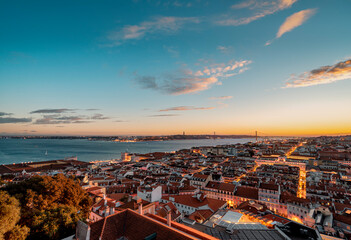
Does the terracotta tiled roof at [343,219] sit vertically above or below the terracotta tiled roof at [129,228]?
below

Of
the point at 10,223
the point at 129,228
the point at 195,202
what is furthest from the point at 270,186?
the point at 10,223

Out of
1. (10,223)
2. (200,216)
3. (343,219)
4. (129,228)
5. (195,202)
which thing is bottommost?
(343,219)

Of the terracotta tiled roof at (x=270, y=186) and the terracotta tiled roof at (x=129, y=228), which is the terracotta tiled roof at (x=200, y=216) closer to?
the terracotta tiled roof at (x=129, y=228)

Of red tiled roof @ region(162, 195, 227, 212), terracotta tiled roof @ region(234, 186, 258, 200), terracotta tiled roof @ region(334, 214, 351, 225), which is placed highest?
red tiled roof @ region(162, 195, 227, 212)

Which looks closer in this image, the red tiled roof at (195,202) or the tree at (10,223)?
the tree at (10,223)

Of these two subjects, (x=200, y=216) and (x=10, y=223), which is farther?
(x=200, y=216)

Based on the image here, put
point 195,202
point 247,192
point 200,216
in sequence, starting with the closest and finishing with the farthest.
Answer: point 200,216 < point 195,202 < point 247,192

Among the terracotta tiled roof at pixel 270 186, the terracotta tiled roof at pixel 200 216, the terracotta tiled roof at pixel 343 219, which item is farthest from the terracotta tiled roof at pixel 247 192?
the terracotta tiled roof at pixel 200 216

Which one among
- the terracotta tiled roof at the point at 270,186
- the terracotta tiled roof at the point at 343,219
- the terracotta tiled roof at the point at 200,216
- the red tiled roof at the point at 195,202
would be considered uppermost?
the terracotta tiled roof at the point at 200,216

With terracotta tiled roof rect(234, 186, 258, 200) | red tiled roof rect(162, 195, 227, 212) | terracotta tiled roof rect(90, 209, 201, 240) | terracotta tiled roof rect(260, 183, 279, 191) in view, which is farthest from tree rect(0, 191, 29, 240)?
terracotta tiled roof rect(260, 183, 279, 191)

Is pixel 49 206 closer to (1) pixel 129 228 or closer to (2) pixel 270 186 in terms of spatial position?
(1) pixel 129 228

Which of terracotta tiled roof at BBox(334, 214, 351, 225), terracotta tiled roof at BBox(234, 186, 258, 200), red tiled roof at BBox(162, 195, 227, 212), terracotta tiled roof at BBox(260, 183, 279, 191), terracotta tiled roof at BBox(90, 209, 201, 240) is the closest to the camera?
terracotta tiled roof at BBox(90, 209, 201, 240)

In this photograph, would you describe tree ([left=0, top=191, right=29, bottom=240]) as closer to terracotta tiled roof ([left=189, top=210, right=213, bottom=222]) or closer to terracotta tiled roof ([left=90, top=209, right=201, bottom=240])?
terracotta tiled roof ([left=90, top=209, right=201, bottom=240])
